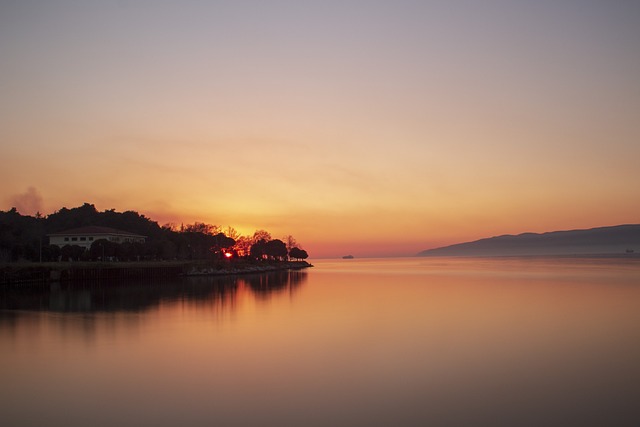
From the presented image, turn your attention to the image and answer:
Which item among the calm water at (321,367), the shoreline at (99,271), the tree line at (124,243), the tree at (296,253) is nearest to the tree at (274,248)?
the tree line at (124,243)

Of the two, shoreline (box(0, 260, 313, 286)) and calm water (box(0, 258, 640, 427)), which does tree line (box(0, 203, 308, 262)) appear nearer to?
shoreline (box(0, 260, 313, 286))

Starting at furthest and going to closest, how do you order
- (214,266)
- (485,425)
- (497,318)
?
(214,266), (497,318), (485,425)

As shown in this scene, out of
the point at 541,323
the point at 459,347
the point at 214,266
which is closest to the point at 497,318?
the point at 541,323

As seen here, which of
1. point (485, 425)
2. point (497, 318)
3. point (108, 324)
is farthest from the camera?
point (497, 318)

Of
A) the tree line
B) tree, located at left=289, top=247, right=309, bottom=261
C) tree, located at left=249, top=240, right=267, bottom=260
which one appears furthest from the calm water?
tree, located at left=289, top=247, right=309, bottom=261

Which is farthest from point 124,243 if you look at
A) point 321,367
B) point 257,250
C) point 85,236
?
point 321,367

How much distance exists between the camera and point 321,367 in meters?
12.4

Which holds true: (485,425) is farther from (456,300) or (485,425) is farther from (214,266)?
(214,266)

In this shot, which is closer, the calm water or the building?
the calm water

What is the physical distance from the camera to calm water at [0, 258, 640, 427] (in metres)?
8.88

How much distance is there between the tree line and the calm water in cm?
3235

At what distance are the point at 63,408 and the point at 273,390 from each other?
3.89 metres

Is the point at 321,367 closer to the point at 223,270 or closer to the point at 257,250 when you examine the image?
A: the point at 223,270

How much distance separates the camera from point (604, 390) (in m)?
10.2
